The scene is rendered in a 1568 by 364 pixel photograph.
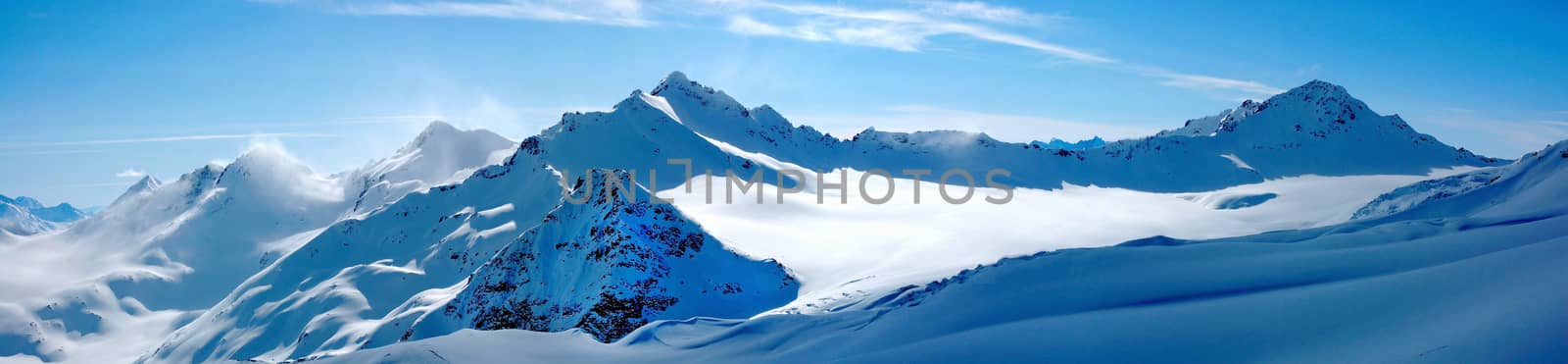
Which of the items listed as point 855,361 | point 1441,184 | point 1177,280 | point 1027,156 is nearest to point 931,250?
point 1441,184

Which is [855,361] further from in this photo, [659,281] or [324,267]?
[324,267]

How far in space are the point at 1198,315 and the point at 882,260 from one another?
57.2 meters

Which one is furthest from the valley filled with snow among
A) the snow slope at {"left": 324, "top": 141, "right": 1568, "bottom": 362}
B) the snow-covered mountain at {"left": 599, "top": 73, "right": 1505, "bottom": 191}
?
the snow-covered mountain at {"left": 599, "top": 73, "right": 1505, "bottom": 191}

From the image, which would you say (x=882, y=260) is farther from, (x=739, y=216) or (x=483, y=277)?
(x=483, y=277)

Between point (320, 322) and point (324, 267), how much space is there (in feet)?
129

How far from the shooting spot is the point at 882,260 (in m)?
72.7

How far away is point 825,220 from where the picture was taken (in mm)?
98750

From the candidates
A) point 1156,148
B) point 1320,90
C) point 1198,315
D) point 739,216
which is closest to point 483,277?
point 739,216

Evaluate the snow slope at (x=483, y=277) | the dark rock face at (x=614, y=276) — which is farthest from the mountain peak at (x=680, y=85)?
the dark rock face at (x=614, y=276)

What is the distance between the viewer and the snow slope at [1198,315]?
1255 centimetres

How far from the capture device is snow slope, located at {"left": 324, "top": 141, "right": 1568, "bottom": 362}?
12547 mm

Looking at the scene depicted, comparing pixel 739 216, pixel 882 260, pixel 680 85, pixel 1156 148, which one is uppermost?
Result: pixel 680 85

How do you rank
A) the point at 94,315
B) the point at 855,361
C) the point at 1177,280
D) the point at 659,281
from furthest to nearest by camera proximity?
the point at 94,315
the point at 659,281
the point at 1177,280
the point at 855,361

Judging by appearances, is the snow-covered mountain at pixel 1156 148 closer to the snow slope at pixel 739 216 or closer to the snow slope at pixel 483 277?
the snow slope at pixel 739 216
